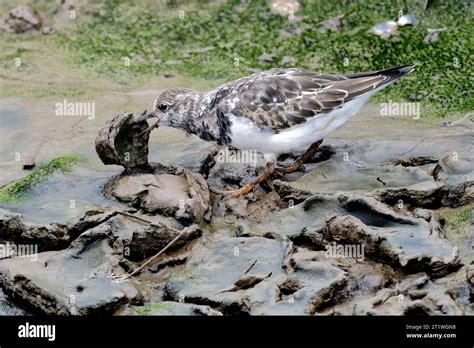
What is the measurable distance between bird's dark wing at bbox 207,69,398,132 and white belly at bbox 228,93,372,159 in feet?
0.19

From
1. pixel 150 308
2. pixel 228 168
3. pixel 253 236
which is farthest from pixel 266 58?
pixel 150 308

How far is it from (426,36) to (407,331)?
5546mm

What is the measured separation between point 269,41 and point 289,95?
10.0 feet

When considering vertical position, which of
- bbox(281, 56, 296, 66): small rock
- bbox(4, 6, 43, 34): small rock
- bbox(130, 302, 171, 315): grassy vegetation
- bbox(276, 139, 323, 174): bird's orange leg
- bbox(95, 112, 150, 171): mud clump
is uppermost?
bbox(4, 6, 43, 34): small rock

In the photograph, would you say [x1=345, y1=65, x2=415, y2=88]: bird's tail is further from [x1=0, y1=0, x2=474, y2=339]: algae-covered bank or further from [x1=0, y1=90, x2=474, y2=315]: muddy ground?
[x1=0, y1=90, x2=474, y2=315]: muddy ground

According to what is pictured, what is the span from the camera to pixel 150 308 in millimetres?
6426

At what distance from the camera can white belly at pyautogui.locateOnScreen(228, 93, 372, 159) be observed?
7941 mm

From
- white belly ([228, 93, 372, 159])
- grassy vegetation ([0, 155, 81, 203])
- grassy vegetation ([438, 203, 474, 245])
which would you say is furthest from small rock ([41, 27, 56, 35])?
grassy vegetation ([438, 203, 474, 245])

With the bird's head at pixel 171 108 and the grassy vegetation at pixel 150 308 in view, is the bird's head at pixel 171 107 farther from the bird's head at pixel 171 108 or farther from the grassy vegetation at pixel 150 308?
the grassy vegetation at pixel 150 308

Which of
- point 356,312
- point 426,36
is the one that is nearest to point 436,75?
point 426,36

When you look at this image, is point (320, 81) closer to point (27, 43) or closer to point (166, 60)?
point (166, 60)

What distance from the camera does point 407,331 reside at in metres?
5.84

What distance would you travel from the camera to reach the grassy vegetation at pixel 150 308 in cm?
638

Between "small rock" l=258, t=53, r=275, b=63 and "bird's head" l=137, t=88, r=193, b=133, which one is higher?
"small rock" l=258, t=53, r=275, b=63
